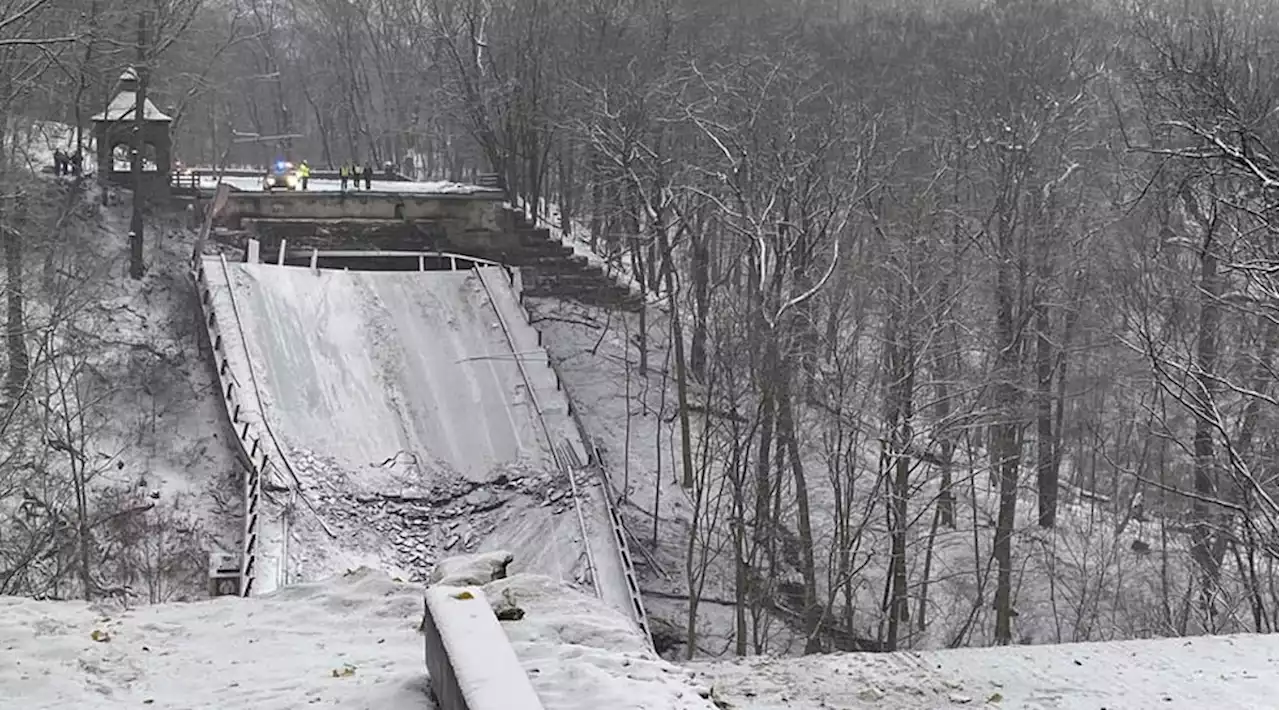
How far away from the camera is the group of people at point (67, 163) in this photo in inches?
1186

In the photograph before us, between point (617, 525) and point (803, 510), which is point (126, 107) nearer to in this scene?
point (617, 525)

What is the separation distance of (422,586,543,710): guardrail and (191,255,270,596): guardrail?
32.9 ft

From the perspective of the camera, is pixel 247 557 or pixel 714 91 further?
pixel 714 91

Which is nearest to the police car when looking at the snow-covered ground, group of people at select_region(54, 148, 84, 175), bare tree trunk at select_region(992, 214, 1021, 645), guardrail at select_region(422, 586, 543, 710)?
group of people at select_region(54, 148, 84, 175)

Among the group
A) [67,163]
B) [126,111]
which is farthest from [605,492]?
[67,163]

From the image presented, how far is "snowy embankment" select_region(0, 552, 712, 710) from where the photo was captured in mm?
6004

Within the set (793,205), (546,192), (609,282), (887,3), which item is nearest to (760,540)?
(793,205)

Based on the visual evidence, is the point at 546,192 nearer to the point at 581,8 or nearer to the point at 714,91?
the point at 581,8

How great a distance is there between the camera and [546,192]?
36.8 meters

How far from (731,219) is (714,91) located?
4.00m

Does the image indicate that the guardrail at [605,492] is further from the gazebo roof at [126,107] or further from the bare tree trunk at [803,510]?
the gazebo roof at [126,107]

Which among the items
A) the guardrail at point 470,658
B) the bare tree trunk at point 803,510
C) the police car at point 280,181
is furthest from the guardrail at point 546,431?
the guardrail at point 470,658

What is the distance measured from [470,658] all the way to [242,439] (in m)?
16.3

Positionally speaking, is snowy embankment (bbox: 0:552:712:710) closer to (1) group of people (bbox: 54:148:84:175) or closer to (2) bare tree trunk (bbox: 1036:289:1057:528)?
(2) bare tree trunk (bbox: 1036:289:1057:528)
